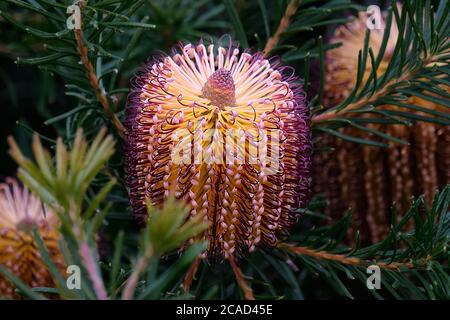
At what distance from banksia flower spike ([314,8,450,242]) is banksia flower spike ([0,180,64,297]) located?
0.32 metres

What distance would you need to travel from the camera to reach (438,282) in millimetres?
587

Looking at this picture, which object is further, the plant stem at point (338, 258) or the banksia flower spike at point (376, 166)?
the banksia flower spike at point (376, 166)

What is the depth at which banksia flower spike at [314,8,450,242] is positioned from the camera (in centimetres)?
75

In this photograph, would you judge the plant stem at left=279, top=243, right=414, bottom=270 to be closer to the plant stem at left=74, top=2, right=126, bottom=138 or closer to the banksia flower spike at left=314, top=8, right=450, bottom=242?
the banksia flower spike at left=314, top=8, right=450, bottom=242

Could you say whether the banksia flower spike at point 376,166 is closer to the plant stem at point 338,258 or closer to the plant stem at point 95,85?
the plant stem at point 338,258

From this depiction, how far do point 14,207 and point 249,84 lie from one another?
35 cm

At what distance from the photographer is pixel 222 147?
57 centimetres

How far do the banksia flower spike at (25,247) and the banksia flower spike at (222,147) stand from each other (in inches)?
5.6

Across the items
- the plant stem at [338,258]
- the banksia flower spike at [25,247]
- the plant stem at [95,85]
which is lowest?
the plant stem at [338,258]

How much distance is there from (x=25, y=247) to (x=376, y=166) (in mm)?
400

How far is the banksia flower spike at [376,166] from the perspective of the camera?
0.75 meters

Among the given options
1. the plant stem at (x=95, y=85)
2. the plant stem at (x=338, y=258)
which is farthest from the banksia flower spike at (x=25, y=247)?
the plant stem at (x=338, y=258)
